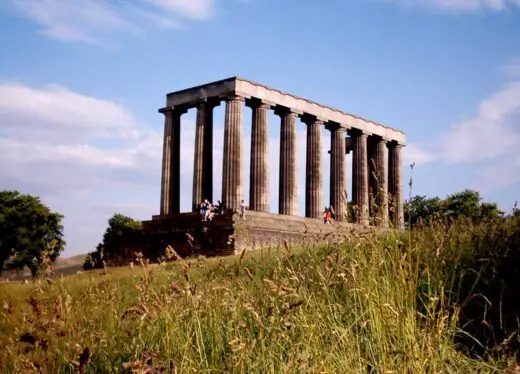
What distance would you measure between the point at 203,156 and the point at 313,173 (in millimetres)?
8031

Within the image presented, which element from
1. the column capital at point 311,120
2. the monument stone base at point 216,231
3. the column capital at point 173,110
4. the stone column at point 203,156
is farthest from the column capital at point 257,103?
the monument stone base at point 216,231

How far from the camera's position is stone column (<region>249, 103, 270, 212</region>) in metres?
44.1

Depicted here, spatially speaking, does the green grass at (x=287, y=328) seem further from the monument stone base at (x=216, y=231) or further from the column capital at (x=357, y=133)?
the column capital at (x=357, y=133)

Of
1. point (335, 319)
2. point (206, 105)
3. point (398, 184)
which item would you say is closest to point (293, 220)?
point (206, 105)

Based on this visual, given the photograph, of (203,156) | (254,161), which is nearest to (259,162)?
(254,161)

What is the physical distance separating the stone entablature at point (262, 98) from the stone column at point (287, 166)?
3.20 feet

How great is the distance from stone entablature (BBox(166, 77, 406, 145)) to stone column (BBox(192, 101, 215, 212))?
1088 mm

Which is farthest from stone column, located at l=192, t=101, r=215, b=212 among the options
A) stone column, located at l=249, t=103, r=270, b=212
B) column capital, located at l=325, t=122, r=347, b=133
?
column capital, located at l=325, t=122, r=347, b=133

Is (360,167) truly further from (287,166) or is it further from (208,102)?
(208,102)

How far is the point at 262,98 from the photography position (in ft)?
148

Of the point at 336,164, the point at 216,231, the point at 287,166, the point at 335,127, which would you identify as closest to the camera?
Answer: the point at 216,231

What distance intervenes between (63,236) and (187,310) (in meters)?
65.9

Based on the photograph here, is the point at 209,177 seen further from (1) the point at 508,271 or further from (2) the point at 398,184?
(1) the point at 508,271

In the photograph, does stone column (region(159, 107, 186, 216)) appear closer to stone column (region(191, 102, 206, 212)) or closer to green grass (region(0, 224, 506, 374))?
stone column (region(191, 102, 206, 212))
